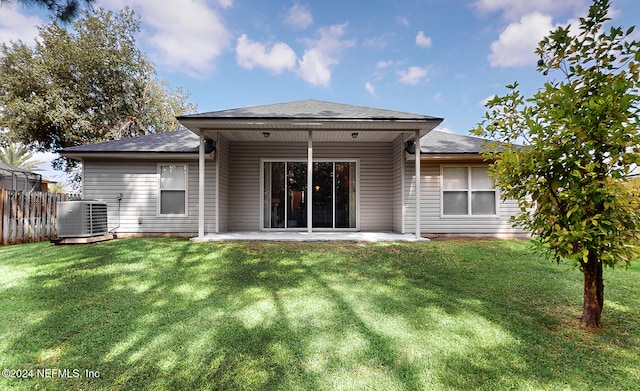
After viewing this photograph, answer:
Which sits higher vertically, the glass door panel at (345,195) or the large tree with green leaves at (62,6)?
the large tree with green leaves at (62,6)

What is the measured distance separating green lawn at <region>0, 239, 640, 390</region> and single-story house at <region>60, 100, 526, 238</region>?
2907 millimetres

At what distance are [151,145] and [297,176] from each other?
4.26m

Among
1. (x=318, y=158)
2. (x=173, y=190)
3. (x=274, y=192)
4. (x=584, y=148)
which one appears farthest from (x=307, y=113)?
(x=584, y=148)

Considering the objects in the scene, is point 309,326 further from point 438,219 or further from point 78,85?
point 78,85

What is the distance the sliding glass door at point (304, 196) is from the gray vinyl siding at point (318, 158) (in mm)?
245

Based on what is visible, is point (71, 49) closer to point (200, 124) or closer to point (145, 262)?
point (200, 124)

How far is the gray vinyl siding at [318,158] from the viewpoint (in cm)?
875

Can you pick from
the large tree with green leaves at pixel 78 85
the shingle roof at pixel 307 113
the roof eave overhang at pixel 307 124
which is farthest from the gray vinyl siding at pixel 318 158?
the large tree with green leaves at pixel 78 85

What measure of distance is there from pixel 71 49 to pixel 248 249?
16.1m

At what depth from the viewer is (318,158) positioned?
8828 millimetres

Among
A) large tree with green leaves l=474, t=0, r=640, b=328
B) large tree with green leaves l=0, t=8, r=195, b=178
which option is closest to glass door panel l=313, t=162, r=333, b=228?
large tree with green leaves l=474, t=0, r=640, b=328

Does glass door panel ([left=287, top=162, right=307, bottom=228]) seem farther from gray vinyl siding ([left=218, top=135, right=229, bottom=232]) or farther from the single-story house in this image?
gray vinyl siding ([left=218, top=135, right=229, bottom=232])

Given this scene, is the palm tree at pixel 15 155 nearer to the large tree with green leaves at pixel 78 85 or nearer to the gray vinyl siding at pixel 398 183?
the large tree with green leaves at pixel 78 85

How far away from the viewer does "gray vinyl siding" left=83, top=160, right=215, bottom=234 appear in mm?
7938
